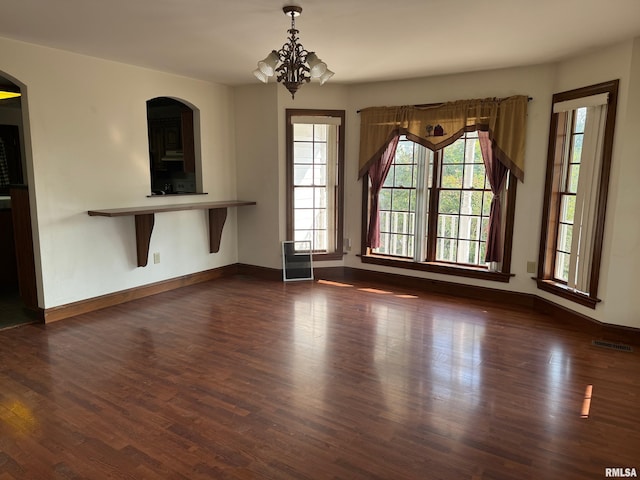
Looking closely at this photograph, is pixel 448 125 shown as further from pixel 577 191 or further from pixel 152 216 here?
pixel 152 216

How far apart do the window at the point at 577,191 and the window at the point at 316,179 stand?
8.46 ft

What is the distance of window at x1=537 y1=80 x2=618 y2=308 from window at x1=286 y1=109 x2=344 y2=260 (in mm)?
2580

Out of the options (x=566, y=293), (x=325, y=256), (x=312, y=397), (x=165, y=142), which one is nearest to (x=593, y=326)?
(x=566, y=293)

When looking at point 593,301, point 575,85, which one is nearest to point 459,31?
point 575,85

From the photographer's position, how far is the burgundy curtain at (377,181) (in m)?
5.59

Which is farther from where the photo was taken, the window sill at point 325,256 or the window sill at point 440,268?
the window sill at point 325,256

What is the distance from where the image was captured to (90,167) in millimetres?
4512

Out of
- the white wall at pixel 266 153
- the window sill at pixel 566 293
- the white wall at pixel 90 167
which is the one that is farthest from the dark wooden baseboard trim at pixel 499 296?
the white wall at pixel 90 167

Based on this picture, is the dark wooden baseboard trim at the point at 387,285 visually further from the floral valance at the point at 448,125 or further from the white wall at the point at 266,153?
the floral valance at the point at 448,125

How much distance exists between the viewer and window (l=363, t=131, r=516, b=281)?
203 inches

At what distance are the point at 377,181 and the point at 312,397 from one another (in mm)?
3477

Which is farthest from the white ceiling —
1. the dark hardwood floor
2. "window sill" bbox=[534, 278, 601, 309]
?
the dark hardwood floor

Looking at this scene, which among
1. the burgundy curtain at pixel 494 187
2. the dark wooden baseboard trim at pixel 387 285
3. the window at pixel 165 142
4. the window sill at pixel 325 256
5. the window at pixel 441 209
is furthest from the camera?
the window at pixel 165 142

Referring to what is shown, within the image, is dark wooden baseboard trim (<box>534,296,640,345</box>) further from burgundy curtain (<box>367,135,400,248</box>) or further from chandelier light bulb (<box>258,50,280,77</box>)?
chandelier light bulb (<box>258,50,280,77</box>)
